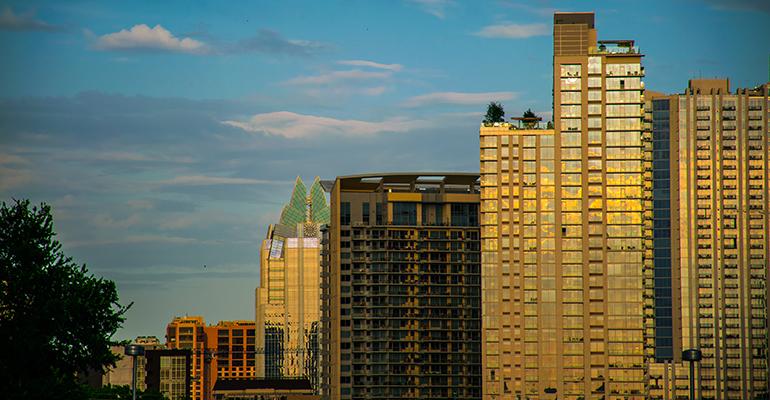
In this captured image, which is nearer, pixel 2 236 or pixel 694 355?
pixel 2 236

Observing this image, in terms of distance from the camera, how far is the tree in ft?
283

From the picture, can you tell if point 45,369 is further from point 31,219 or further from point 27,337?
point 31,219

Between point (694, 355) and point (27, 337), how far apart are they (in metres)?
50.9

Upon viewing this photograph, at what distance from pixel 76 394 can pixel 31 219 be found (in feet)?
38.2

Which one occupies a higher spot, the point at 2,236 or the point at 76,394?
the point at 2,236

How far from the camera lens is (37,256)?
9062 centimetres

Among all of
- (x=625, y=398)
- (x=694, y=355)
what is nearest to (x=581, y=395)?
(x=625, y=398)

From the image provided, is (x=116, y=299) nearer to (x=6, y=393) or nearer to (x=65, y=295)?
(x=65, y=295)

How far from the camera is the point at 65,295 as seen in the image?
9050cm

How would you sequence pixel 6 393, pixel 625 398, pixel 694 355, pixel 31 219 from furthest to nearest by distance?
pixel 625 398 → pixel 694 355 → pixel 31 219 → pixel 6 393

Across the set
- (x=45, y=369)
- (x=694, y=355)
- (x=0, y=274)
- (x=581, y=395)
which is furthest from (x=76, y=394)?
(x=581, y=395)

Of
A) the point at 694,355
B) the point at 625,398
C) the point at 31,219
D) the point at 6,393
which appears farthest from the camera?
the point at 625,398

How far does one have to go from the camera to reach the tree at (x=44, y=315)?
283 feet

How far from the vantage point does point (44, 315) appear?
87.5 meters
